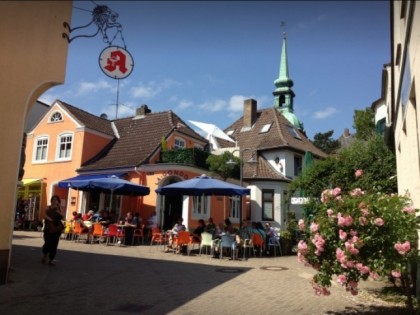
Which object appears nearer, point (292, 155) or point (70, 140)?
point (70, 140)

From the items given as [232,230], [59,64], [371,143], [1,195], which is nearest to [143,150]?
[232,230]

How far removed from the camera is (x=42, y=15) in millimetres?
9078

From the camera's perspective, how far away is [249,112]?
1390 inches

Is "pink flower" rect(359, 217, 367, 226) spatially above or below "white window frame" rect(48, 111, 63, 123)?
below

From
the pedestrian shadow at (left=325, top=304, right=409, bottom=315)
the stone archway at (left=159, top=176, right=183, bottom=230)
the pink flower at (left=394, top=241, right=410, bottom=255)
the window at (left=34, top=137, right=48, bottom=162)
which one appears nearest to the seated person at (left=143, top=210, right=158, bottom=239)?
the stone archway at (left=159, top=176, right=183, bottom=230)

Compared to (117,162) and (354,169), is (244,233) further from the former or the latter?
(117,162)

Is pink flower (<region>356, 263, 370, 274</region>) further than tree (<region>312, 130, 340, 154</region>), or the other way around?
tree (<region>312, 130, 340, 154</region>)

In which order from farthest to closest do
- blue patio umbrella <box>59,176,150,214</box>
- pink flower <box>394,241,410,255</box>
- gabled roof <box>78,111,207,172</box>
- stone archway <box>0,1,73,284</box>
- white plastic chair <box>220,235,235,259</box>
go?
gabled roof <box>78,111,207,172</box> < blue patio umbrella <box>59,176,150,214</box> < white plastic chair <box>220,235,235,259</box> < stone archway <box>0,1,73,284</box> < pink flower <box>394,241,410,255</box>

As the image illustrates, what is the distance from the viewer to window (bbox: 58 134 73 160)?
1006 inches

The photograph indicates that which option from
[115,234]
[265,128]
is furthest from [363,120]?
[115,234]

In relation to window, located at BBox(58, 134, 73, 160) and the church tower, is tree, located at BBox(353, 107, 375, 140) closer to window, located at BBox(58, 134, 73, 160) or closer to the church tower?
window, located at BBox(58, 134, 73, 160)

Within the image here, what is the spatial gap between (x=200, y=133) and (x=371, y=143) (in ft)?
39.8

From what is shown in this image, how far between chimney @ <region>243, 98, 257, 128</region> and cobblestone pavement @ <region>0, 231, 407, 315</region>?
2309cm

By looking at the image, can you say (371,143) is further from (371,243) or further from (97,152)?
(97,152)
